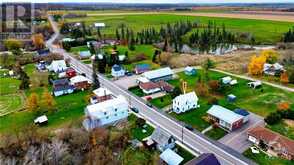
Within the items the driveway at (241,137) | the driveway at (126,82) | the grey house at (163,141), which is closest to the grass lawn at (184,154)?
the grey house at (163,141)

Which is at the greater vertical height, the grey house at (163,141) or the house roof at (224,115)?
the house roof at (224,115)

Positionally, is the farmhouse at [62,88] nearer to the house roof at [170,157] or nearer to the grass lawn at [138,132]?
the grass lawn at [138,132]

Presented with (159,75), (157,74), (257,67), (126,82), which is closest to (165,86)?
(159,75)

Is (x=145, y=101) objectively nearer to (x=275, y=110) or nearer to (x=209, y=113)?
(x=209, y=113)

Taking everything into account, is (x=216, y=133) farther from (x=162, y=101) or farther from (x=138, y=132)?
(x=162, y=101)

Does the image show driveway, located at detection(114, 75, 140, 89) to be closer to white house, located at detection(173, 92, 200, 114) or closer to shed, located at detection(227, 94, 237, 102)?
white house, located at detection(173, 92, 200, 114)

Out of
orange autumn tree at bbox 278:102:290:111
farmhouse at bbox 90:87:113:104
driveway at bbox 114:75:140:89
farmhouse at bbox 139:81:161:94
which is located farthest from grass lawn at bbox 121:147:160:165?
driveway at bbox 114:75:140:89

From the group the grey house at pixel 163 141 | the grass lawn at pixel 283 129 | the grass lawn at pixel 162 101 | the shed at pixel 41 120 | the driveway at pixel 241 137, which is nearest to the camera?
the grey house at pixel 163 141
